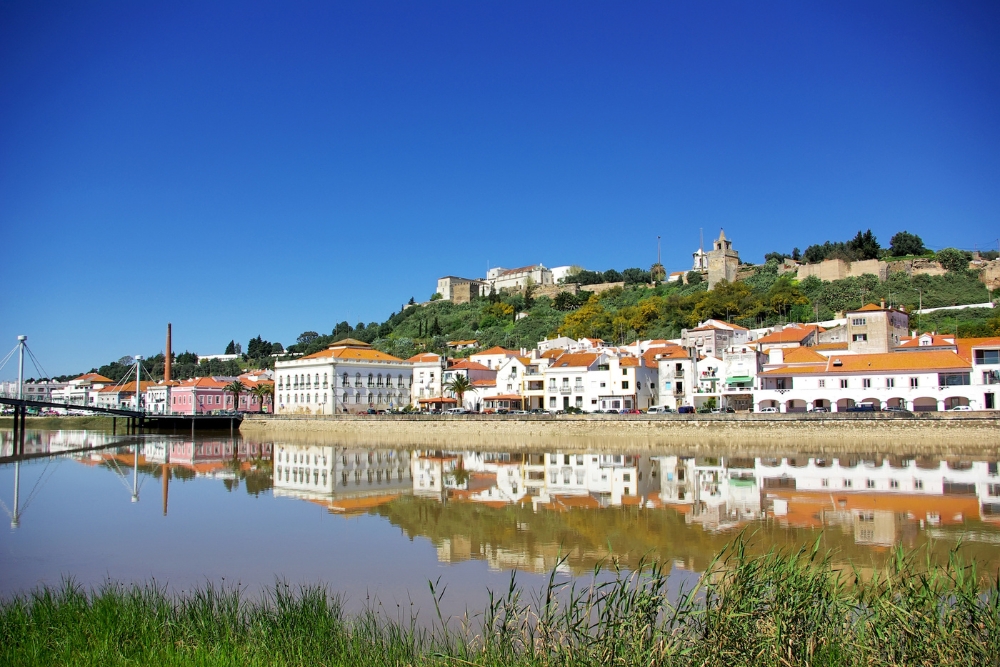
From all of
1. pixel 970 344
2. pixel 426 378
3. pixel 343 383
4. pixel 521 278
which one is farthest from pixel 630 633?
pixel 521 278

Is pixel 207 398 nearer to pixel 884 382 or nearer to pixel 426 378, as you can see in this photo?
pixel 426 378

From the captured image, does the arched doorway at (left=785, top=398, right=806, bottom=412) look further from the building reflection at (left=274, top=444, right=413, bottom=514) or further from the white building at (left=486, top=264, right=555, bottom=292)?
the white building at (left=486, top=264, right=555, bottom=292)

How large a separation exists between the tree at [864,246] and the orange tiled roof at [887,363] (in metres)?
45.3

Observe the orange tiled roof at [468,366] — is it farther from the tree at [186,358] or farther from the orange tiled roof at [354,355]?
the tree at [186,358]

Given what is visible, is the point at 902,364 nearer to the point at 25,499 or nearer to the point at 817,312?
the point at 817,312

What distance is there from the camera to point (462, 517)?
19.3 metres

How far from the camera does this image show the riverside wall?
32562 mm

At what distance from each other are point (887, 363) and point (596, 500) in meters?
26.2

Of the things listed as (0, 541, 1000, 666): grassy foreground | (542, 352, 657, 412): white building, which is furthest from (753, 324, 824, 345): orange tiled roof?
(0, 541, 1000, 666): grassy foreground

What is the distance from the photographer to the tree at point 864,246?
82.9m

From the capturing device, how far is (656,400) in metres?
52.9

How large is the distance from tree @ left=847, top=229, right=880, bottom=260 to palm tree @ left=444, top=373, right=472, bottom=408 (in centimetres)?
4943

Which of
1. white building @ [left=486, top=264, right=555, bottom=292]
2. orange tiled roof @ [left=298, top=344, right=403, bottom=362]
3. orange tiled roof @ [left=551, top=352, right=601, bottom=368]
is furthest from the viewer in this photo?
white building @ [left=486, top=264, right=555, bottom=292]

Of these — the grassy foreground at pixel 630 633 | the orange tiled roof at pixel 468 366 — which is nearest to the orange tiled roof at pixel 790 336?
the orange tiled roof at pixel 468 366
